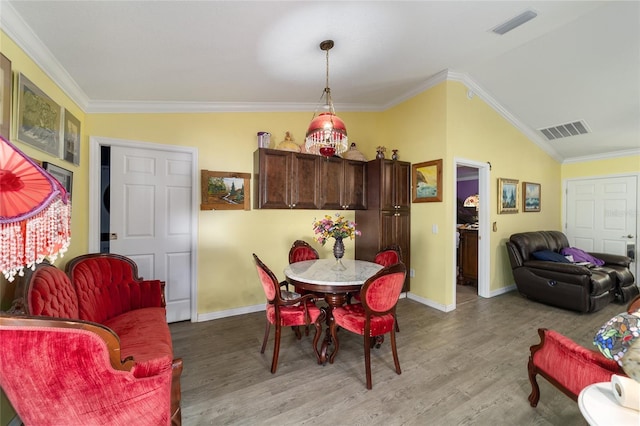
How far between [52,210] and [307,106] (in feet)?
10.7

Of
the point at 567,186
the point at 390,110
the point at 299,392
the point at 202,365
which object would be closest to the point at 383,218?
the point at 390,110

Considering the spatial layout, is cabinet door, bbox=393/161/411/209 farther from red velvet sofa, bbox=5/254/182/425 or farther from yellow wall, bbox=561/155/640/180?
yellow wall, bbox=561/155/640/180

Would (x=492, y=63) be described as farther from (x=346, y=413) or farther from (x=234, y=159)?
(x=346, y=413)

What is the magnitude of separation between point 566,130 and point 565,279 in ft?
9.19

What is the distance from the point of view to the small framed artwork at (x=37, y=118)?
1.68m

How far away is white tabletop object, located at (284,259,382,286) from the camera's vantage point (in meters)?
2.21

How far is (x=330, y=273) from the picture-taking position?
2.46 m

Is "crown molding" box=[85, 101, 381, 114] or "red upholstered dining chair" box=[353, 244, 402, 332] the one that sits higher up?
"crown molding" box=[85, 101, 381, 114]

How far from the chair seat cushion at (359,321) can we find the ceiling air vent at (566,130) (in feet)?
16.1

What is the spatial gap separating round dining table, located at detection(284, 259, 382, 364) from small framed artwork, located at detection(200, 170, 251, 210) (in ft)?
4.01

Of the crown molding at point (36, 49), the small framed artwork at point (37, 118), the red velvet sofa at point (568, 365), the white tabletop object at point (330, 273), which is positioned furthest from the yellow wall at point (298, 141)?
the red velvet sofa at point (568, 365)

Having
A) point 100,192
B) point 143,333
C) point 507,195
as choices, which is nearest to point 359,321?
point 143,333

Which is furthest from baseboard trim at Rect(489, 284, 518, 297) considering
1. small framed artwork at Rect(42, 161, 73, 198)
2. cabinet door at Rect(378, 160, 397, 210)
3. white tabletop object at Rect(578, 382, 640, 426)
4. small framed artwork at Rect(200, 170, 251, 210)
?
small framed artwork at Rect(42, 161, 73, 198)

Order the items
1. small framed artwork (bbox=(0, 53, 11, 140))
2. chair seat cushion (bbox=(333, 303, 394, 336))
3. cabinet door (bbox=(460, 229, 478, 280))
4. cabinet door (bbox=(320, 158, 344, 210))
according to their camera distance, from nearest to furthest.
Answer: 1. small framed artwork (bbox=(0, 53, 11, 140))
2. chair seat cushion (bbox=(333, 303, 394, 336))
3. cabinet door (bbox=(320, 158, 344, 210))
4. cabinet door (bbox=(460, 229, 478, 280))
